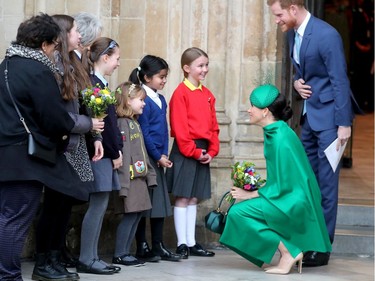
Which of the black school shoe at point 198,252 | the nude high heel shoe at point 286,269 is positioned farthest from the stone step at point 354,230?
the nude high heel shoe at point 286,269

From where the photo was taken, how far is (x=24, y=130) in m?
7.67

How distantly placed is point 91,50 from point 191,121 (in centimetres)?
118

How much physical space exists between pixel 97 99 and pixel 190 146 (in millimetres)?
1525

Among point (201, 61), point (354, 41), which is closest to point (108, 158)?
point (201, 61)

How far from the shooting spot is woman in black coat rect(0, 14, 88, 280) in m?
7.66

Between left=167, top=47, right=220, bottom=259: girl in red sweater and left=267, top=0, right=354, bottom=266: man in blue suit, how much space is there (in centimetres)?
72

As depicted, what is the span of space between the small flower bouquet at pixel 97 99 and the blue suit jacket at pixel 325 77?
72.6 inches

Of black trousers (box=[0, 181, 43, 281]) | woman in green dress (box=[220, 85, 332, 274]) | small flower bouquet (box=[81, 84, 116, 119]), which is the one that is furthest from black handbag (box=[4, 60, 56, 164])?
woman in green dress (box=[220, 85, 332, 274])

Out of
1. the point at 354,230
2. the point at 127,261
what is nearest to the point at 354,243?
the point at 354,230

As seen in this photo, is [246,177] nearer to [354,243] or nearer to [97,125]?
[97,125]

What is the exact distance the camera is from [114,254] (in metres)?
9.13

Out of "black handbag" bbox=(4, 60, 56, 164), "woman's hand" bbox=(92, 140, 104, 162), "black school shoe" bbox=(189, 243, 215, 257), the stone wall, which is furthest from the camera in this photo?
the stone wall

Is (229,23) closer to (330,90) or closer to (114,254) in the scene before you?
(330,90)

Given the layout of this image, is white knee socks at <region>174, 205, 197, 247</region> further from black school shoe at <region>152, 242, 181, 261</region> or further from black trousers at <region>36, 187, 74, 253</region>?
black trousers at <region>36, 187, 74, 253</region>
